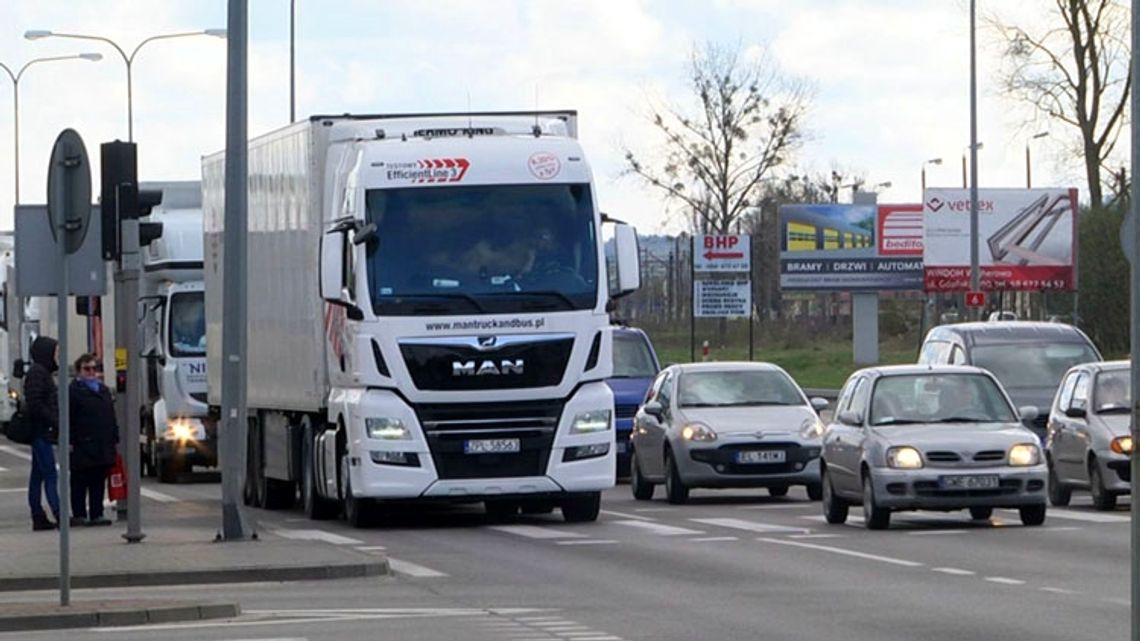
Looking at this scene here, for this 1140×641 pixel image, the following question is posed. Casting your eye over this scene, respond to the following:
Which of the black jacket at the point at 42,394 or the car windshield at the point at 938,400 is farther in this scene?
the black jacket at the point at 42,394

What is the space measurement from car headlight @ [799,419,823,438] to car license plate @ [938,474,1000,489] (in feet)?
19.0

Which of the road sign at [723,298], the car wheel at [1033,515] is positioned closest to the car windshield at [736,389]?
the car wheel at [1033,515]

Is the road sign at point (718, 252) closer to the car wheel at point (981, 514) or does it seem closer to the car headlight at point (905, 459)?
the car wheel at point (981, 514)

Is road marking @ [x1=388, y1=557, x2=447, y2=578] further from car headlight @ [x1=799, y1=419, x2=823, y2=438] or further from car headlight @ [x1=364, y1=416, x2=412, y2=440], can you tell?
car headlight @ [x1=799, y1=419, x2=823, y2=438]

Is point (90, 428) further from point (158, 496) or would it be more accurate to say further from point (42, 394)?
point (158, 496)

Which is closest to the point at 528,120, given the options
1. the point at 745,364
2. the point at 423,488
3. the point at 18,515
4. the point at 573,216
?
the point at 573,216

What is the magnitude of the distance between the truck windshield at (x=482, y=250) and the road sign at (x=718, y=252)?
152 ft

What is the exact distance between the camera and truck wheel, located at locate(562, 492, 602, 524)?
25750mm

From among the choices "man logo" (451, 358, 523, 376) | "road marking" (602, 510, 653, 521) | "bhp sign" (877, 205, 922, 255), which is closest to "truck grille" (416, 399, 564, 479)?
"man logo" (451, 358, 523, 376)

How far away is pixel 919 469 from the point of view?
76.3 ft

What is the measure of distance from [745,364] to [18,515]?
8746 mm

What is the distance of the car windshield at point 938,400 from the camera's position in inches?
955

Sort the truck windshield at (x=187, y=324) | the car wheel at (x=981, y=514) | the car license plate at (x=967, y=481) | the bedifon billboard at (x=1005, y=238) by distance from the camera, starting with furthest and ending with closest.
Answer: the bedifon billboard at (x=1005, y=238) < the truck windshield at (x=187, y=324) < the car wheel at (x=981, y=514) < the car license plate at (x=967, y=481)

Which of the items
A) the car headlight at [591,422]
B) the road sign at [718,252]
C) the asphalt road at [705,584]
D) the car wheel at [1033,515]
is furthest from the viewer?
the road sign at [718,252]
